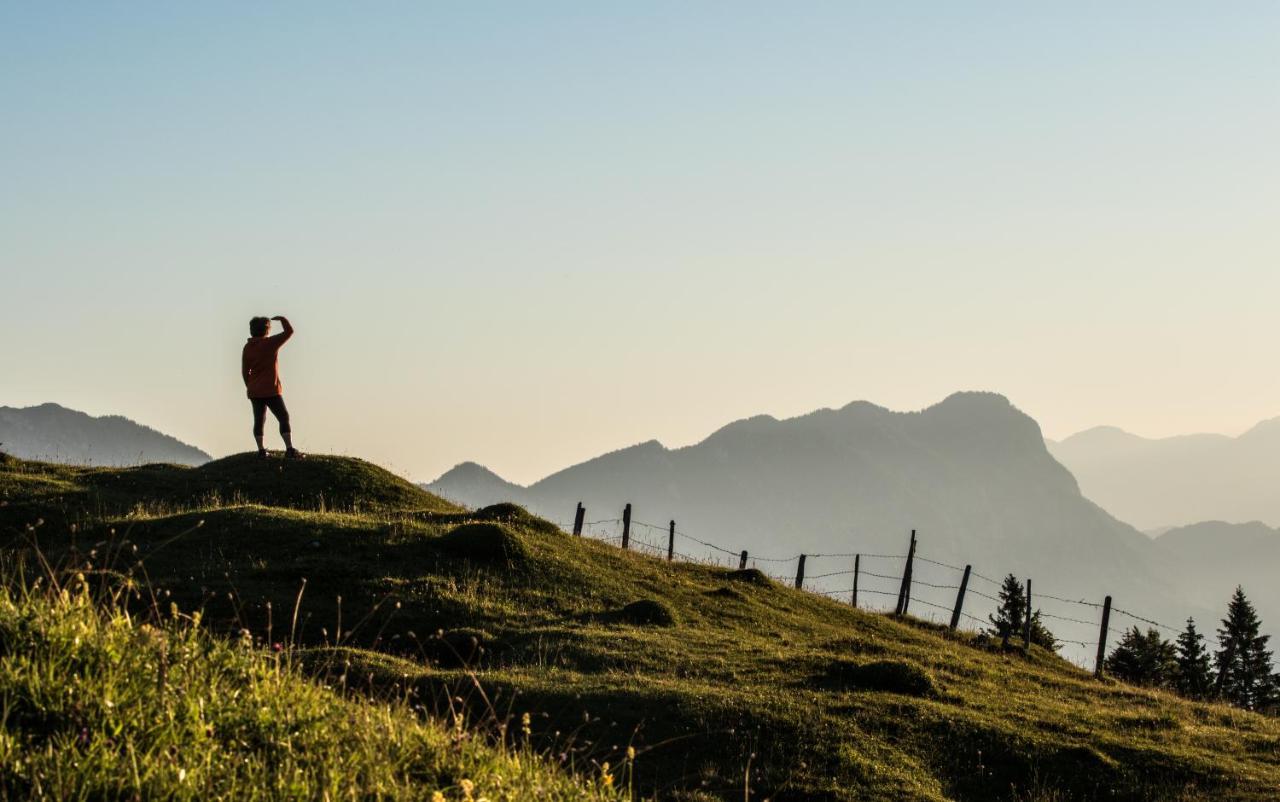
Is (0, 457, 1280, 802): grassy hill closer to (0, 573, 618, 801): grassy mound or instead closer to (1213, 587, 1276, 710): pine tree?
(0, 573, 618, 801): grassy mound

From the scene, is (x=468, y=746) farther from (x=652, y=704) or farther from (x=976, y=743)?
(x=976, y=743)

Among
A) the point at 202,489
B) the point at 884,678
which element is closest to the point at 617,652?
the point at 884,678

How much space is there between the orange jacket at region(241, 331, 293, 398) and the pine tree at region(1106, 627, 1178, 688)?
34292 mm

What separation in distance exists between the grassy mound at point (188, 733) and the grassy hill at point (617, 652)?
2062mm

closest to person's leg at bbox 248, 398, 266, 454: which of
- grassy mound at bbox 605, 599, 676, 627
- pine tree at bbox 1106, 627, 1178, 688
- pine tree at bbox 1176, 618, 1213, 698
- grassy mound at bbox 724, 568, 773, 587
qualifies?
grassy mound at bbox 605, 599, 676, 627

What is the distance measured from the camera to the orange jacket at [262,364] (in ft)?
105

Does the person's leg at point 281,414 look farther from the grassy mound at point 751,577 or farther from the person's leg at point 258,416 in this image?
the grassy mound at point 751,577

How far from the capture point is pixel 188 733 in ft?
26.5

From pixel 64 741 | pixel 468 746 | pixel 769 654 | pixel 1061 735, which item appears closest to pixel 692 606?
pixel 769 654

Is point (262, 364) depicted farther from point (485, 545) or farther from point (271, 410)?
point (485, 545)

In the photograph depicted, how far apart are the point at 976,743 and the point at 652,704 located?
587cm

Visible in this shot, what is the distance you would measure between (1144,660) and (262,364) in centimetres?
4495

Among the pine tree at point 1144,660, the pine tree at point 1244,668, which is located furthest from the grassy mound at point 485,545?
the pine tree at point 1244,668

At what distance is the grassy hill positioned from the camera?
59.1 feet
